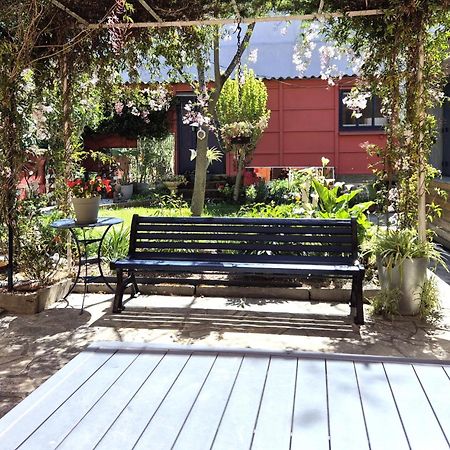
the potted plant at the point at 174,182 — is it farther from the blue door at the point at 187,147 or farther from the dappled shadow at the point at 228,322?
the dappled shadow at the point at 228,322

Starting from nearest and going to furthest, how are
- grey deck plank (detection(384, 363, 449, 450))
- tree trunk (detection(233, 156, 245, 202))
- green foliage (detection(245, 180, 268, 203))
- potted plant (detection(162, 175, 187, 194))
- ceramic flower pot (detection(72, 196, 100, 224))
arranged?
grey deck plank (detection(384, 363, 449, 450)), ceramic flower pot (detection(72, 196, 100, 224)), green foliage (detection(245, 180, 268, 203)), tree trunk (detection(233, 156, 245, 202)), potted plant (detection(162, 175, 187, 194))

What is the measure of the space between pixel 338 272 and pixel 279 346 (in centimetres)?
80

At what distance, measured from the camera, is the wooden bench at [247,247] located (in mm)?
4582

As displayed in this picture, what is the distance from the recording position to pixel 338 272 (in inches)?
174

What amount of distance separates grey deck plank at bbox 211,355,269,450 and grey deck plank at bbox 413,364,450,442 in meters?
0.53

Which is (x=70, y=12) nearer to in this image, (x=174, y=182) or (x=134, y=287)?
(x=134, y=287)

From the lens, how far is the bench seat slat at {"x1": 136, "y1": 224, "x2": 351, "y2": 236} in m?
4.93

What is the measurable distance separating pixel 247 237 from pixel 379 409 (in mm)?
3432

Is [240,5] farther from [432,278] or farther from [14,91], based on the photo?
[432,278]

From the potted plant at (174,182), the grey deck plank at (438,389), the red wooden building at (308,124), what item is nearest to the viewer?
the grey deck plank at (438,389)

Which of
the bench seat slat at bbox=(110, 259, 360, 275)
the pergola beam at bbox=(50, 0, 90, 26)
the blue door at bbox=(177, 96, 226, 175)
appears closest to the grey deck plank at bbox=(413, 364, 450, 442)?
the bench seat slat at bbox=(110, 259, 360, 275)

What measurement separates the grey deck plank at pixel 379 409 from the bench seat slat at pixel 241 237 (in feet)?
9.54

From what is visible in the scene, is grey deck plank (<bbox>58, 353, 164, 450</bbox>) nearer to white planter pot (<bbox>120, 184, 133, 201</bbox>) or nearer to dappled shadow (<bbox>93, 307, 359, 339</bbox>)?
dappled shadow (<bbox>93, 307, 359, 339</bbox>)

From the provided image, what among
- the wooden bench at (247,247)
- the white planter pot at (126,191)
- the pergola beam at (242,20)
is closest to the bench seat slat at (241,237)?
the wooden bench at (247,247)
